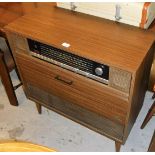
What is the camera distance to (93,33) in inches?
46.8

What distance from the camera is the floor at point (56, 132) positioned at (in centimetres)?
162

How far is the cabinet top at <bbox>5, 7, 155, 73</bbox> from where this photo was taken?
3.38 ft

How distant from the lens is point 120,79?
3.44 ft

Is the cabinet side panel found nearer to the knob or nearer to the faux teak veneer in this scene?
the faux teak veneer

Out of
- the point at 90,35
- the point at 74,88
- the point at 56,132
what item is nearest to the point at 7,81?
the point at 56,132

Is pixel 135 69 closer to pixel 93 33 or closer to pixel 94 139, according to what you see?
pixel 93 33

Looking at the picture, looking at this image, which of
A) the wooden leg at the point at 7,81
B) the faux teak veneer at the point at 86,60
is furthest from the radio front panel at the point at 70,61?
the wooden leg at the point at 7,81

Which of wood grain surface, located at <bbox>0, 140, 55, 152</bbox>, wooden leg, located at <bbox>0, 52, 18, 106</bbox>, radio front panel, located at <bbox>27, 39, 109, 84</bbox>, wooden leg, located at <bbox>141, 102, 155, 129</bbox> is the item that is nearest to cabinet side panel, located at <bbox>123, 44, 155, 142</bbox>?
radio front panel, located at <bbox>27, 39, 109, 84</bbox>

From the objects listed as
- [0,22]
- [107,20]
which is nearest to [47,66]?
[107,20]

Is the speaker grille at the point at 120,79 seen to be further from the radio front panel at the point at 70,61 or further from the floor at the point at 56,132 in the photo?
the floor at the point at 56,132

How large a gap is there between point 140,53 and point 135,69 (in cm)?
12

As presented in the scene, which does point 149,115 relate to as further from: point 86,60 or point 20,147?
point 20,147

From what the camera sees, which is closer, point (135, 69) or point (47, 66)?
point (135, 69)

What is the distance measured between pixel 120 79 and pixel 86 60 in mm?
184
